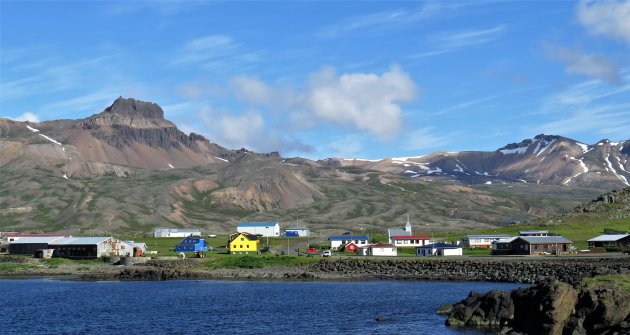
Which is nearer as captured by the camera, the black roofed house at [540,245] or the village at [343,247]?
the black roofed house at [540,245]

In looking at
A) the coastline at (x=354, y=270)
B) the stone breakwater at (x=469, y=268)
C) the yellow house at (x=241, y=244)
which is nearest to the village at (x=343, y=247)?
the yellow house at (x=241, y=244)

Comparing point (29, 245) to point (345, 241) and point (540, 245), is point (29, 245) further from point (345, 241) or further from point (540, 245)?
point (540, 245)

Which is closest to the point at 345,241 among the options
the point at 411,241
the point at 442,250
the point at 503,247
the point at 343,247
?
the point at 343,247

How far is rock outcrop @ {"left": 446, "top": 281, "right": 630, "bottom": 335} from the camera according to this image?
165 feet

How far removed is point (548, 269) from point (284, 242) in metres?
84.1

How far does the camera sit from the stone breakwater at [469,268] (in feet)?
301

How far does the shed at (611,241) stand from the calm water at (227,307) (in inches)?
1534

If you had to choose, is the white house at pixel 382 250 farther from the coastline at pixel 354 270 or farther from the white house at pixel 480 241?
the white house at pixel 480 241

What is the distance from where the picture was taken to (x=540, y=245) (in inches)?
4781

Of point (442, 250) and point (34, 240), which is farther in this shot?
point (34, 240)

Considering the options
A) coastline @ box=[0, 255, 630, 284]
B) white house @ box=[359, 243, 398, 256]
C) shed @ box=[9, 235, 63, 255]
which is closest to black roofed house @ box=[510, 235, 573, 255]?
coastline @ box=[0, 255, 630, 284]

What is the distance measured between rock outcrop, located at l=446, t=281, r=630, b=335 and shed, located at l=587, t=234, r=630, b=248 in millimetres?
66953

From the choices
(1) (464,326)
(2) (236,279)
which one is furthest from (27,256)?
(1) (464,326)

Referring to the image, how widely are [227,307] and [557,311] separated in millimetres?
35434
